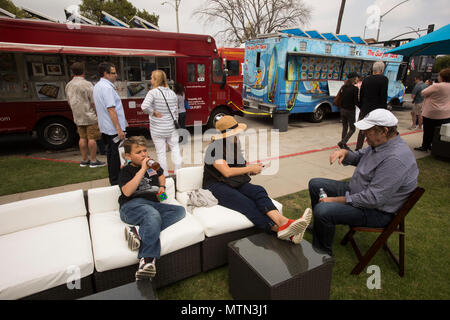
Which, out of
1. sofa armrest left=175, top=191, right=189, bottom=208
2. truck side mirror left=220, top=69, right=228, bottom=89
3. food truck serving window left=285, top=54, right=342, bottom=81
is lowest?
sofa armrest left=175, top=191, right=189, bottom=208

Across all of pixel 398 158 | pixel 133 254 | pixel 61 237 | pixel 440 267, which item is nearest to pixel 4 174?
pixel 61 237

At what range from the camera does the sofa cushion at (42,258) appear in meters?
1.84

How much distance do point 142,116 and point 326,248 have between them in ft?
20.9

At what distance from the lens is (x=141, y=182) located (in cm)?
275

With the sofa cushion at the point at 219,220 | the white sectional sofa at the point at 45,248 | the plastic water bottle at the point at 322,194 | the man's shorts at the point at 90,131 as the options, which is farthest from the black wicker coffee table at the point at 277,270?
the man's shorts at the point at 90,131

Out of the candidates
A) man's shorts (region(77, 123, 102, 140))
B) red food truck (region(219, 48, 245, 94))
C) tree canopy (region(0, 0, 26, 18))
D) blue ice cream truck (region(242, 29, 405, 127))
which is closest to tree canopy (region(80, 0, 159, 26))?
tree canopy (region(0, 0, 26, 18))

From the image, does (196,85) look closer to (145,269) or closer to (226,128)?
(226,128)

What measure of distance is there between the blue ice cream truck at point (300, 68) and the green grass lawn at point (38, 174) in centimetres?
641

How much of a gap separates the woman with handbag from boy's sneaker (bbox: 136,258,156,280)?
3.48ft

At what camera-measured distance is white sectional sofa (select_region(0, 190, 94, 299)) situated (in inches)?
73.6

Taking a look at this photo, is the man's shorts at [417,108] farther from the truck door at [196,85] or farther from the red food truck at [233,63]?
the red food truck at [233,63]

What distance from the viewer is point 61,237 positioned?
231 cm

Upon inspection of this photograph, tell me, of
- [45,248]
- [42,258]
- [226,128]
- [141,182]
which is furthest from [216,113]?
[42,258]

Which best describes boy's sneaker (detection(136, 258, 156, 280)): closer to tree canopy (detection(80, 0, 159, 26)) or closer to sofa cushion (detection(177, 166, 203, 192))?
sofa cushion (detection(177, 166, 203, 192))
